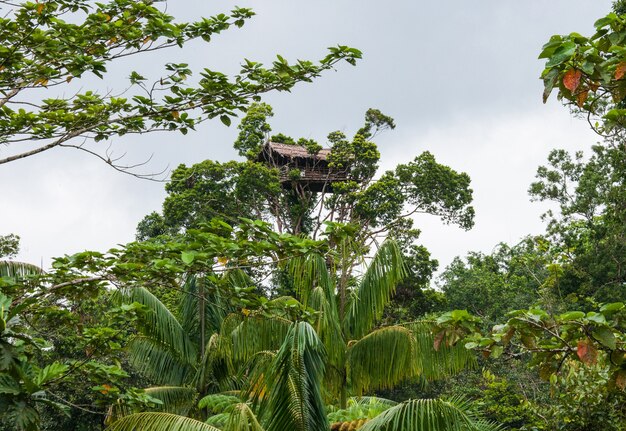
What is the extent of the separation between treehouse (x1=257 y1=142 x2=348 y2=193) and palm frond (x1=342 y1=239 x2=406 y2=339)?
14757 millimetres

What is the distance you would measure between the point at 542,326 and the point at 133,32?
2.90 meters

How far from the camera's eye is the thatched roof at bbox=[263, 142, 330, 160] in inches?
899

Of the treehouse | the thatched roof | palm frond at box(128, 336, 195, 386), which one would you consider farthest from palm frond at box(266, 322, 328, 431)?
the thatched roof

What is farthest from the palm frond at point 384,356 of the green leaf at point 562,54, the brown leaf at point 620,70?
the green leaf at point 562,54

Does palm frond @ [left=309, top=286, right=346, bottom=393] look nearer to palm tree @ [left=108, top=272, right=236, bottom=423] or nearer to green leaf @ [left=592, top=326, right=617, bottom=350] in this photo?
palm tree @ [left=108, top=272, right=236, bottom=423]

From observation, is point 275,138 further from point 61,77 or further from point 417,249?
point 61,77

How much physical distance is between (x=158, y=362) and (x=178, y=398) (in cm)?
61

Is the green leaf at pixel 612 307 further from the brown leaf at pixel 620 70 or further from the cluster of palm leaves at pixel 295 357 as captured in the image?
the cluster of palm leaves at pixel 295 357

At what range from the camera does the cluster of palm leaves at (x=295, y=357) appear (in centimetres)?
489

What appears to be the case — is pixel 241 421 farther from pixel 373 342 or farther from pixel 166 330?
pixel 166 330

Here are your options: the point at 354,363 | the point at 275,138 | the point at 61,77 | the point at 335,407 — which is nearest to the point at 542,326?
the point at 61,77

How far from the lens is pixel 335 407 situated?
309 inches

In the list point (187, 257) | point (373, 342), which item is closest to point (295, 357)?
point (187, 257)

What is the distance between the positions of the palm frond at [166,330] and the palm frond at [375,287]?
278 centimetres
